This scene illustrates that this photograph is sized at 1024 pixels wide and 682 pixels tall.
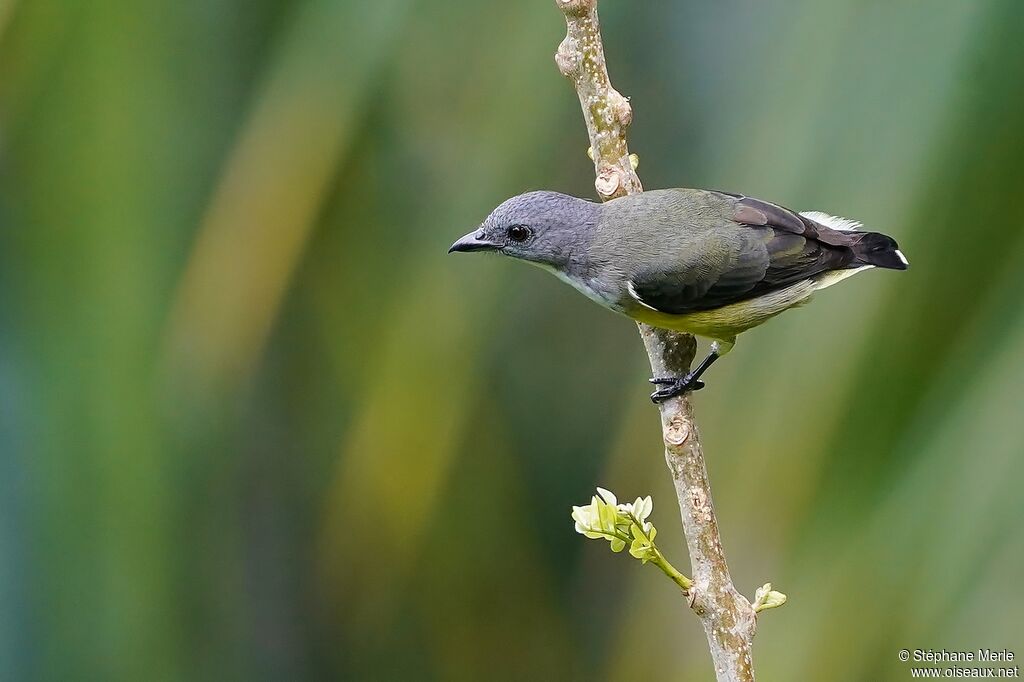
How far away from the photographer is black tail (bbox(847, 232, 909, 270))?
3.06 meters

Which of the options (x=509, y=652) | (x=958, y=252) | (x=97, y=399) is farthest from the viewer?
(x=509, y=652)

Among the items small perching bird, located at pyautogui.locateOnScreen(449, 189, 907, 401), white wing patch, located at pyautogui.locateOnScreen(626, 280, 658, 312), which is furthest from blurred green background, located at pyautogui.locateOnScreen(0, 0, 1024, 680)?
white wing patch, located at pyautogui.locateOnScreen(626, 280, 658, 312)

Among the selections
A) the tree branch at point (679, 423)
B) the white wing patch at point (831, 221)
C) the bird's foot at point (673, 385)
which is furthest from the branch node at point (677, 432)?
the white wing patch at point (831, 221)

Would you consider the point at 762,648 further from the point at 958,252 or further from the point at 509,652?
the point at 509,652

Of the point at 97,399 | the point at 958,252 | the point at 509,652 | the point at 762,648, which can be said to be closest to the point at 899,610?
the point at 762,648

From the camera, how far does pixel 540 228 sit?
354 cm

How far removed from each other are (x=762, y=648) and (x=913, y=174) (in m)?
1.49

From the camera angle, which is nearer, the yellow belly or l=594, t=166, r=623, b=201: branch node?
l=594, t=166, r=623, b=201: branch node

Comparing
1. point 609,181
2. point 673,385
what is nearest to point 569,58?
point 609,181

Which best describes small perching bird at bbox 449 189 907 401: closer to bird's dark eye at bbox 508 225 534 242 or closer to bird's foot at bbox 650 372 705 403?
bird's dark eye at bbox 508 225 534 242

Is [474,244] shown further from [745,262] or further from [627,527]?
[627,527]

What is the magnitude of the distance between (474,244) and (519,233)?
178 mm

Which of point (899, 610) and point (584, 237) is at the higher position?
point (584, 237)

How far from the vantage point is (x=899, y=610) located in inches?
112
